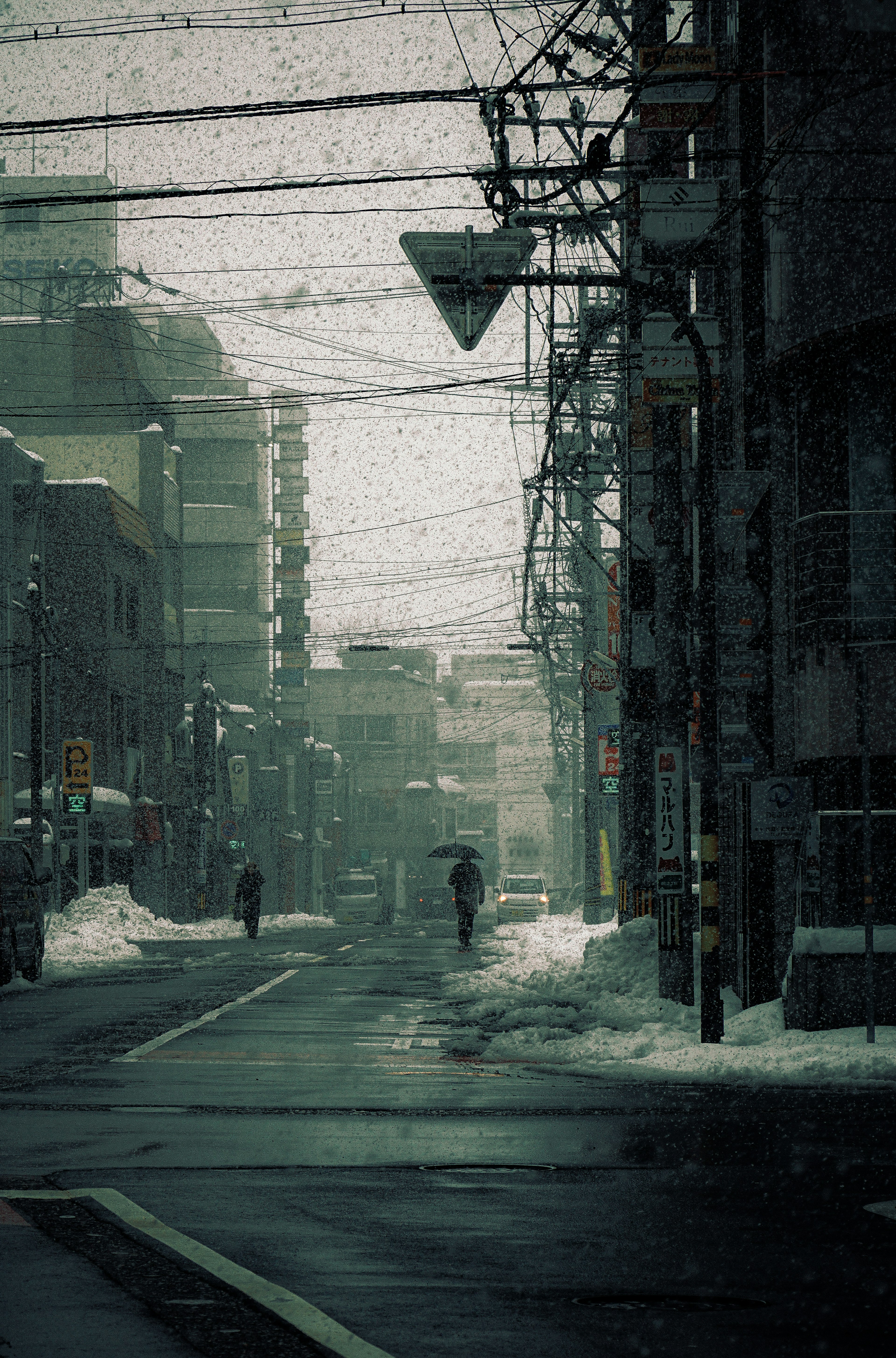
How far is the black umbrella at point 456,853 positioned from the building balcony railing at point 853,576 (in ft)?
67.3

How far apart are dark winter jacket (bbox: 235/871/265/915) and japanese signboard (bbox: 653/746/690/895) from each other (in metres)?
26.7

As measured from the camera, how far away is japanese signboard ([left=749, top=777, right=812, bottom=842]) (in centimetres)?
1714

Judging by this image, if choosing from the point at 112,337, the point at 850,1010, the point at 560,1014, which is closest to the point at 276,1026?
the point at 560,1014

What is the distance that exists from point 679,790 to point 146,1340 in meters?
13.0

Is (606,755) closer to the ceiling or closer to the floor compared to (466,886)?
closer to the ceiling

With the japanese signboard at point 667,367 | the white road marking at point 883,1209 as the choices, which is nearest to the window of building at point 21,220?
the japanese signboard at point 667,367

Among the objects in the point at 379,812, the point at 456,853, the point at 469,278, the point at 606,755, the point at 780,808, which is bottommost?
the point at 456,853

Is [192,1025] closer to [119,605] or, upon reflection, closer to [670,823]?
[670,823]

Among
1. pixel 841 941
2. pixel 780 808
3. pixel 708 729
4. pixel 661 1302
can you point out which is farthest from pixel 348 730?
pixel 661 1302

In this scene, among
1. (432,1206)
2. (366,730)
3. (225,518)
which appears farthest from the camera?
(366,730)

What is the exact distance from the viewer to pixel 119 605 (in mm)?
61531

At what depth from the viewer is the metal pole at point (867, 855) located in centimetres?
1548

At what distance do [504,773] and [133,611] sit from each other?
80866 mm

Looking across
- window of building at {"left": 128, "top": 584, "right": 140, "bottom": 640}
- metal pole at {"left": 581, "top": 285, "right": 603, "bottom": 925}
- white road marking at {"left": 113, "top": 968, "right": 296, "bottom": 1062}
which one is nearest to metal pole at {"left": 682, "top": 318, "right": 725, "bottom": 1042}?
white road marking at {"left": 113, "top": 968, "right": 296, "bottom": 1062}
